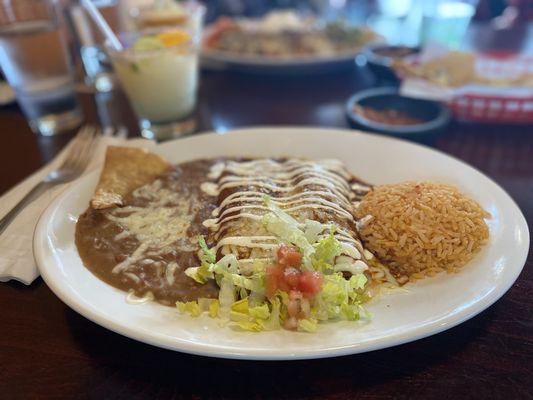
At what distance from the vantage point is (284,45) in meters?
3.71

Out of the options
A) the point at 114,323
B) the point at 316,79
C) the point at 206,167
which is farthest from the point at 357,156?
the point at 316,79

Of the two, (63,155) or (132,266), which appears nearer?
(132,266)

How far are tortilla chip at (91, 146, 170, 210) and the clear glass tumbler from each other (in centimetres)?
67

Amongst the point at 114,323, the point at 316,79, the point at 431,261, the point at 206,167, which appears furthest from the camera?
the point at 316,79

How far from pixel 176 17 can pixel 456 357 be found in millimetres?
2814

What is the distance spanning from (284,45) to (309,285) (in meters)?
2.84

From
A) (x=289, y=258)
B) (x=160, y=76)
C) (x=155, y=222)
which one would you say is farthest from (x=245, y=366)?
(x=160, y=76)

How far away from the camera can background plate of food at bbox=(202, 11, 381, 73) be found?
11.3 ft

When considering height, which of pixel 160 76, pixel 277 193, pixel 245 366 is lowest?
pixel 245 366

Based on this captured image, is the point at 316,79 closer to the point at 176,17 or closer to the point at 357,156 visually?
the point at 176,17

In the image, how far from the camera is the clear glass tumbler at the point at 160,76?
8.34 feet

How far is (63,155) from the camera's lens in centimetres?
239

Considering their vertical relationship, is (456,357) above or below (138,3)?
below

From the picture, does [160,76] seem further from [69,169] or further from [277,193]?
[277,193]
